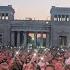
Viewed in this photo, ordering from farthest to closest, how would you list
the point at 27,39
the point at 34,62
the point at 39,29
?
the point at 27,39 < the point at 39,29 < the point at 34,62

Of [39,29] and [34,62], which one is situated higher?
[34,62]

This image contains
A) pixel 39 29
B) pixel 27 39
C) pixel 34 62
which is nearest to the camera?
pixel 34 62

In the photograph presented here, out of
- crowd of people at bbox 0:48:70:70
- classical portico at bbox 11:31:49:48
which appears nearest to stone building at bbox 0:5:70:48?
classical portico at bbox 11:31:49:48

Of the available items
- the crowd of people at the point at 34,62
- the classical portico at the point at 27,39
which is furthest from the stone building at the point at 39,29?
the crowd of people at the point at 34,62

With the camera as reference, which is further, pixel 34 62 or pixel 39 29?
pixel 39 29

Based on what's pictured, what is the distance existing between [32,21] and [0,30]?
8414 millimetres

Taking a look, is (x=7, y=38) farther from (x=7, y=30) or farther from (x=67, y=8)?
(x=67, y=8)

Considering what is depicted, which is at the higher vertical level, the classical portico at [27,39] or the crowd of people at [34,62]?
the crowd of people at [34,62]

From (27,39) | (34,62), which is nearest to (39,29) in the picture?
(27,39)

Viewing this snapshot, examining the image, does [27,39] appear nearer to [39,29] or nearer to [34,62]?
[39,29]

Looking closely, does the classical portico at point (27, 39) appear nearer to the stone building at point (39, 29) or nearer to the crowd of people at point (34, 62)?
the stone building at point (39, 29)

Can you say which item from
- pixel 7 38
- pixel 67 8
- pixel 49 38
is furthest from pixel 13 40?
pixel 67 8

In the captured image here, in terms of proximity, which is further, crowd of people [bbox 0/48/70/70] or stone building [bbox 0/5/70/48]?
stone building [bbox 0/5/70/48]

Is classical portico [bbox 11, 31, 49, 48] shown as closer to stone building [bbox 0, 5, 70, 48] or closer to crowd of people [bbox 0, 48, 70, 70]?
stone building [bbox 0, 5, 70, 48]
